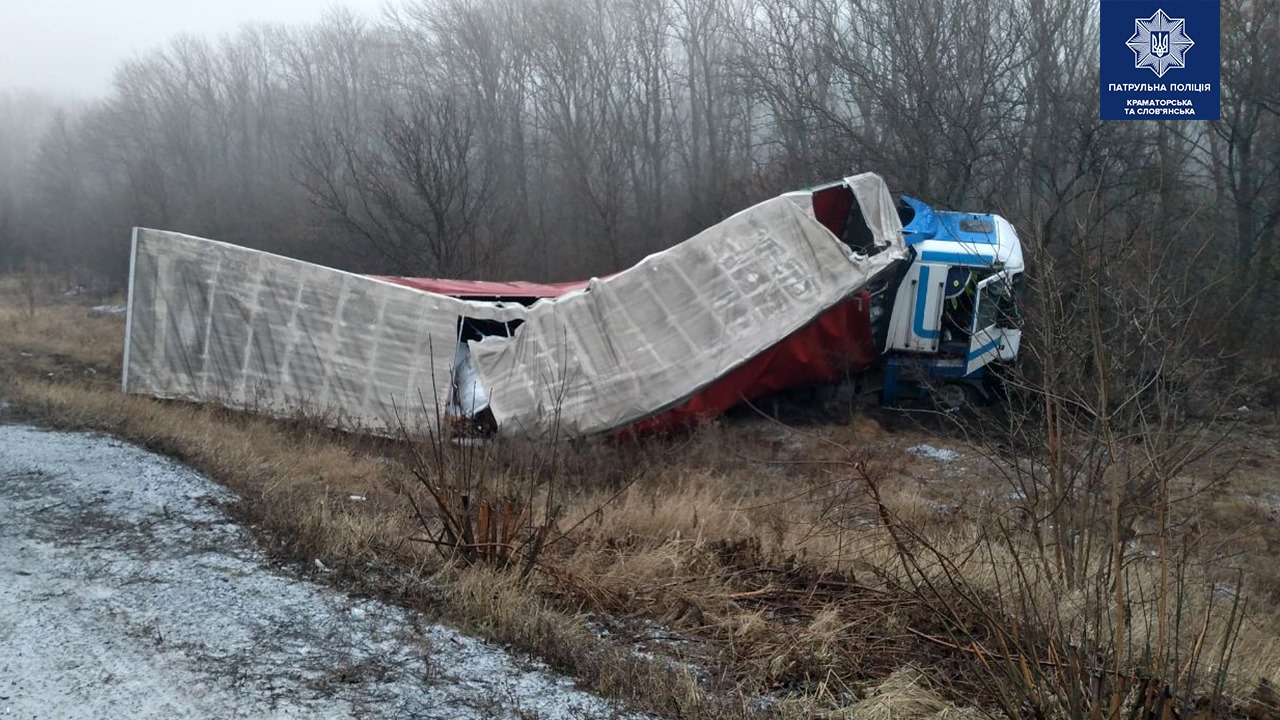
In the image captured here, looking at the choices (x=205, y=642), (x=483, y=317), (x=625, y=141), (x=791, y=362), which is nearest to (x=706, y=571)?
(x=205, y=642)

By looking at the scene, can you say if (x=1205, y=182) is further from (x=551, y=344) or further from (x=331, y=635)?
(x=331, y=635)

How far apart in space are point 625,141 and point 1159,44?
19.2 meters

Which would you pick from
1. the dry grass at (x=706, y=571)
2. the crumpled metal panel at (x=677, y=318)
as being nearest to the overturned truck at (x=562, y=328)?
the crumpled metal panel at (x=677, y=318)

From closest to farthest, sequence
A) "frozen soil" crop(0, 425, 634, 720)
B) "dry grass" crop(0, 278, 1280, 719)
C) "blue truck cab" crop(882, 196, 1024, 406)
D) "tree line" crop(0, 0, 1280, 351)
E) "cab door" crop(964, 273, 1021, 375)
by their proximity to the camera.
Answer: "frozen soil" crop(0, 425, 634, 720)
"dry grass" crop(0, 278, 1280, 719)
"cab door" crop(964, 273, 1021, 375)
"blue truck cab" crop(882, 196, 1024, 406)
"tree line" crop(0, 0, 1280, 351)

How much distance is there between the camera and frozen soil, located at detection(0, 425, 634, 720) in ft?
12.3

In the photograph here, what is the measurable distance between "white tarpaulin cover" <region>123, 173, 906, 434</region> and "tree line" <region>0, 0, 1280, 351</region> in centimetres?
304

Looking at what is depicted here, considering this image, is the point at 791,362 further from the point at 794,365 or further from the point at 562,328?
the point at 562,328

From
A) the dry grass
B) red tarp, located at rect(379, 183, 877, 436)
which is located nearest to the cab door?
red tarp, located at rect(379, 183, 877, 436)

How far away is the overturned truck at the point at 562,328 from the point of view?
1263 cm

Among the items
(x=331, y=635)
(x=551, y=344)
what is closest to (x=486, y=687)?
(x=331, y=635)

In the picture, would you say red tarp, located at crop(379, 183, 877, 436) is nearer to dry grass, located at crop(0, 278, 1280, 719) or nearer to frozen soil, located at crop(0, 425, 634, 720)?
dry grass, located at crop(0, 278, 1280, 719)

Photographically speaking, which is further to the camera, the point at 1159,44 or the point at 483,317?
the point at 1159,44

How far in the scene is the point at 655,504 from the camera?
8.30 m
